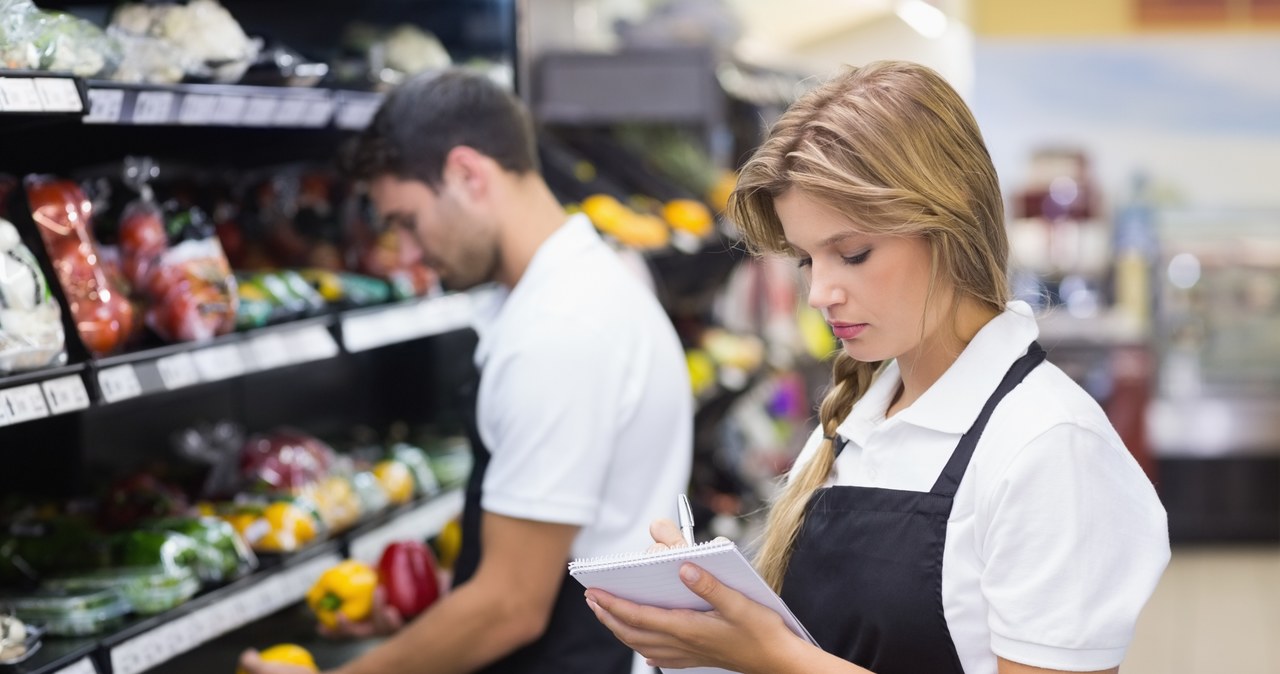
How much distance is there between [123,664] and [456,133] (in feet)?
3.14

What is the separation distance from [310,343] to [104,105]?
64 cm

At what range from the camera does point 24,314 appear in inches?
69.4

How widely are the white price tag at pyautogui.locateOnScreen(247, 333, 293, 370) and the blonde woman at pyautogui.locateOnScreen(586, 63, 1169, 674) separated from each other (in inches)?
34.8

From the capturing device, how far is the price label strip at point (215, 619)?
1906 mm

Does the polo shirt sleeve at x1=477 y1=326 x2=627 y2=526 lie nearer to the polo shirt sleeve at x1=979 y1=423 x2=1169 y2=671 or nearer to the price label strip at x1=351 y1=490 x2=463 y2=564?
the price label strip at x1=351 y1=490 x2=463 y2=564

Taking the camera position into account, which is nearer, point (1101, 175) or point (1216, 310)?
point (1216, 310)

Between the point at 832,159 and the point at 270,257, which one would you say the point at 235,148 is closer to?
the point at 270,257

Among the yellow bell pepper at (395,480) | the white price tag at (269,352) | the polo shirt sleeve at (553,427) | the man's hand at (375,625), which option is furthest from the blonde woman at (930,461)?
the yellow bell pepper at (395,480)

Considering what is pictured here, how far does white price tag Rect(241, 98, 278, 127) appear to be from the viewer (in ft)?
7.07

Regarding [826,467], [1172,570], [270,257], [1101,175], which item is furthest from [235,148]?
[1101,175]

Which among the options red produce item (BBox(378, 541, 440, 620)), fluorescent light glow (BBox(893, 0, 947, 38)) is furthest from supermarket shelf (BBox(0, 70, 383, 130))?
fluorescent light glow (BBox(893, 0, 947, 38))

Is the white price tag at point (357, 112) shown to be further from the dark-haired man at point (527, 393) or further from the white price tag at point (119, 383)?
the white price tag at point (119, 383)

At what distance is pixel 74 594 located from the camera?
1997 mm

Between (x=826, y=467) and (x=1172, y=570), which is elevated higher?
(x=826, y=467)
